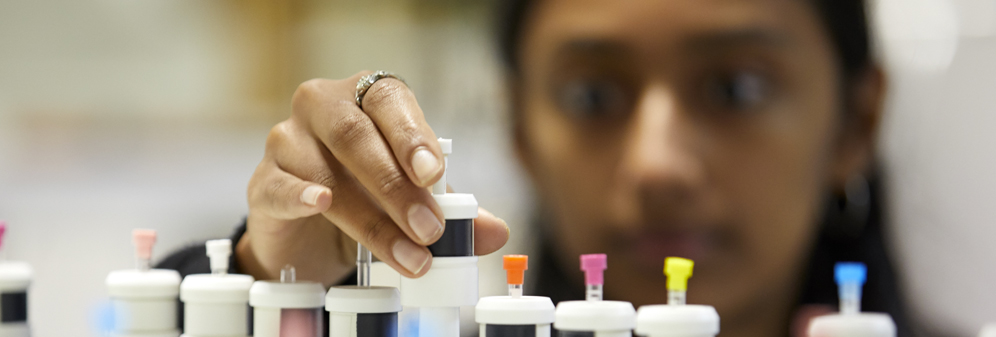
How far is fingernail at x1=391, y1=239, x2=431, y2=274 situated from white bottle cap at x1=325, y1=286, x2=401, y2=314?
60 mm

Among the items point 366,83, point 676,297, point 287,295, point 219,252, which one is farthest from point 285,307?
point 676,297

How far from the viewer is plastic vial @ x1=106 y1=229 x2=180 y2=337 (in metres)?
0.71

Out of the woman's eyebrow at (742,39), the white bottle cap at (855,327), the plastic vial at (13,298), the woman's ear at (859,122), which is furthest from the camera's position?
the woman's ear at (859,122)

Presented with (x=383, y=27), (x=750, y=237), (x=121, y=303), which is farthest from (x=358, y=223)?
(x=383, y=27)

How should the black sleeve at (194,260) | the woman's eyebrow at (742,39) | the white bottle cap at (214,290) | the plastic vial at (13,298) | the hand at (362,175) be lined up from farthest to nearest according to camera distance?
the woman's eyebrow at (742,39) → the black sleeve at (194,260) → the plastic vial at (13,298) → the white bottle cap at (214,290) → the hand at (362,175)

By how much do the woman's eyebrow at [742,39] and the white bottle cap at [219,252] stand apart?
857 millimetres

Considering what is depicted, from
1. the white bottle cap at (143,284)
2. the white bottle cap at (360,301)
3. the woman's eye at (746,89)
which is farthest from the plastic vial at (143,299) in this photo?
the woman's eye at (746,89)

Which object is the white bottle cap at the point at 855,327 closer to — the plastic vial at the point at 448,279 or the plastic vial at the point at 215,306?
the plastic vial at the point at 448,279

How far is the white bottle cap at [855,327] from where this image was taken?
47 cm

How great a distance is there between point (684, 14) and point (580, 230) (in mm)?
512

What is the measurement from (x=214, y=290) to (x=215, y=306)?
16mm

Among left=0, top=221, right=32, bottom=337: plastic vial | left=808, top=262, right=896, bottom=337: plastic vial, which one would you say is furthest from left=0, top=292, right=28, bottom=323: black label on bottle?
left=808, top=262, right=896, bottom=337: plastic vial

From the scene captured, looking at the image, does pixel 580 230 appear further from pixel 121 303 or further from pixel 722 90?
pixel 121 303

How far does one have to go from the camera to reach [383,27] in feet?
5.88
